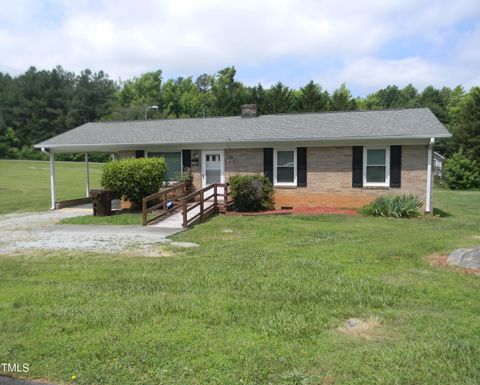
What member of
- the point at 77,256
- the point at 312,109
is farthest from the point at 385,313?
the point at 312,109

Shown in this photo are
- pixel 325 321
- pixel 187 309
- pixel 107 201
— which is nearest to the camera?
pixel 325 321

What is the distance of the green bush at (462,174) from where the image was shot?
3103 centimetres

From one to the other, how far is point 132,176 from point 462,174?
2503cm

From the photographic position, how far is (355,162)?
52.4 feet

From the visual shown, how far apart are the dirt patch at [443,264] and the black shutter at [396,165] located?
784cm

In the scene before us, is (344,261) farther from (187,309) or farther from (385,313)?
(187,309)

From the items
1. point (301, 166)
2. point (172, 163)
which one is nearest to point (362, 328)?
point (301, 166)

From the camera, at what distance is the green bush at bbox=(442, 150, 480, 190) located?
1222 inches

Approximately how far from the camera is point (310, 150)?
54.2ft

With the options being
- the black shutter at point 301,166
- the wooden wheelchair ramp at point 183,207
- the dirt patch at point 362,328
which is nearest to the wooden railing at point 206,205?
the wooden wheelchair ramp at point 183,207

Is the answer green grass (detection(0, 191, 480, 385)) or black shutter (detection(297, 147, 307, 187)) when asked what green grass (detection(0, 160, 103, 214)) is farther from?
green grass (detection(0, 191, 480, 385))

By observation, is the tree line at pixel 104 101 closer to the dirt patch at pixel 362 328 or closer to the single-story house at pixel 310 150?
the single-story house at pixel 310 150

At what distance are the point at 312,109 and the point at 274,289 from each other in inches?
1402

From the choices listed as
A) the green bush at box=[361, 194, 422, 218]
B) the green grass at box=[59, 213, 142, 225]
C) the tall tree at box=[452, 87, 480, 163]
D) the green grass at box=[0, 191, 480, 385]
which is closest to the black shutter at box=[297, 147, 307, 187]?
the green bush at box=[361, 194, 422, 218]
